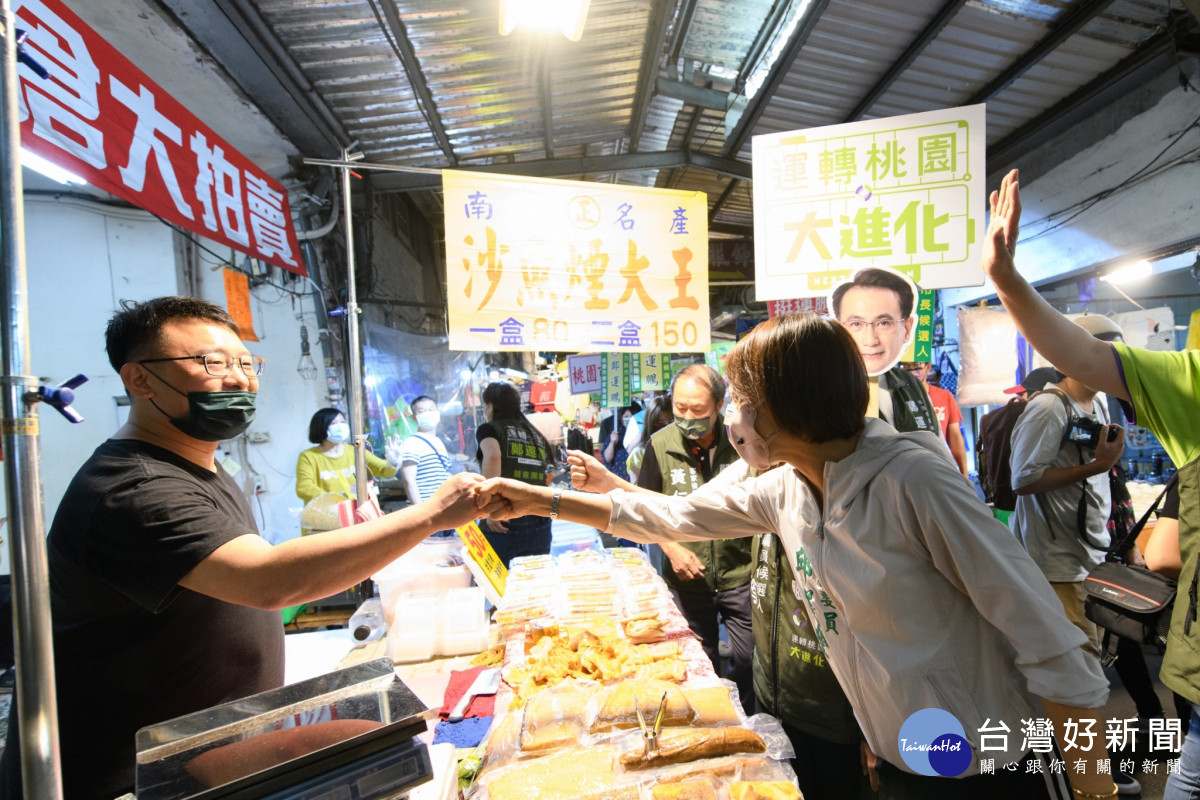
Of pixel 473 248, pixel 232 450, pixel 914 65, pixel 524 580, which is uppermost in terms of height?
pixel 914 65

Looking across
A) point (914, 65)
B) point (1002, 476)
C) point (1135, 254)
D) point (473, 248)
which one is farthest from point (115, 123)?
point (1135, 254)

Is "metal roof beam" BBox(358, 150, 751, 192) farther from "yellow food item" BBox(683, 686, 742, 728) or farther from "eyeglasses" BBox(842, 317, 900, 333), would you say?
"yellow food item" BBox(683, 686, 742, 728)

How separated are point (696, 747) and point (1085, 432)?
3793mm

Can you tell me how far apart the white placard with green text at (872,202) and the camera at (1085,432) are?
1.62m

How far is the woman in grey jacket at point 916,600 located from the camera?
1365mm

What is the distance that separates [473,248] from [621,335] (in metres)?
1.11

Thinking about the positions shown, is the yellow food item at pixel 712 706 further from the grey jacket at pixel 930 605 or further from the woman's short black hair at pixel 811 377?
the woman's short black hair at pixel 811 377

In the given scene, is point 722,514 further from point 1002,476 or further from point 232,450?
point 232,450

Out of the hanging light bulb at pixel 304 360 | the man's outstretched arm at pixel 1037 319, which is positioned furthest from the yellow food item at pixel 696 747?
the hanging light bulb at pixel 304 360

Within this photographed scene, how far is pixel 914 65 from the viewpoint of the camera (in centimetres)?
500

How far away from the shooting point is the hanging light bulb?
6539 millimetres

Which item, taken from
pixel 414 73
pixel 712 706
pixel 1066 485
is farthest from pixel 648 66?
pixel 712 706

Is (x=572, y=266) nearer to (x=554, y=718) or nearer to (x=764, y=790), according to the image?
(x=554, y=718)

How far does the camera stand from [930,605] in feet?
4.90
